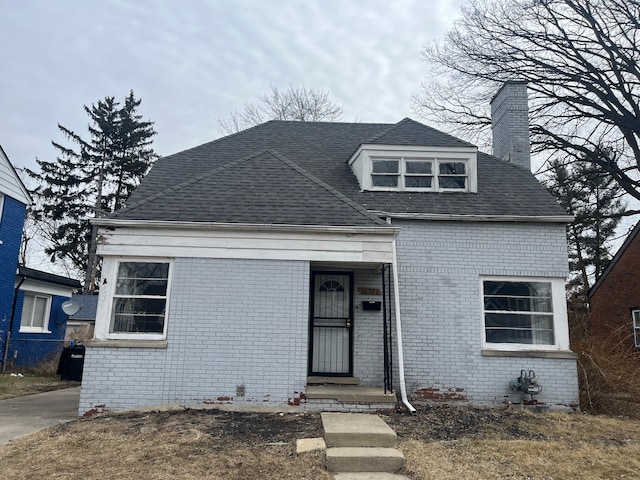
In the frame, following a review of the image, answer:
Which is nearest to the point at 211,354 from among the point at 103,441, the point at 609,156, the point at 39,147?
the point at 103,441

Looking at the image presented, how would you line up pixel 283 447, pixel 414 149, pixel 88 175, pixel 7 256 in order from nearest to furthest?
pixel 283 447, pixel 414 149, pixel 7 256, pixel 88 175

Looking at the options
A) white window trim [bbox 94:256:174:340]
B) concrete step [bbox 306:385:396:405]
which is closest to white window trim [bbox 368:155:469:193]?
concrete step [bbox 306:385:396:405]

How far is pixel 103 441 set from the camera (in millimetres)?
5957

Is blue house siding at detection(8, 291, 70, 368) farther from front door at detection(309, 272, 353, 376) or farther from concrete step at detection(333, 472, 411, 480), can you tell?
concrete step at detection(333, 472, 411, 480)

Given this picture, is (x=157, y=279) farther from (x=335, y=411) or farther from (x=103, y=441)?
(x=335, y=411)

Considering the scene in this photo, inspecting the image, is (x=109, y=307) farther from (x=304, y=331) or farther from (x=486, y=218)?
(x=486, y=218)

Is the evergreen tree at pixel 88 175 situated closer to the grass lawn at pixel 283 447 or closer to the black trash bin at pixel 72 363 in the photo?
the black trash bin at pixel 72 363

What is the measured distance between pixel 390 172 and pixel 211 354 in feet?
18.3

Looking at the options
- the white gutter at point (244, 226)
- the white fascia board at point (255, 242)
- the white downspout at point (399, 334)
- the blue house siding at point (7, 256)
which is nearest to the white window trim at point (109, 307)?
the white fascia board at point (255, 242)

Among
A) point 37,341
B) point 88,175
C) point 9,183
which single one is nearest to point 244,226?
point 9,183

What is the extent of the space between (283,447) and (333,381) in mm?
→ 2863

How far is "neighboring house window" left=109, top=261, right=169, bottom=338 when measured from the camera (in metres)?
7.89

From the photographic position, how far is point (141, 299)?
7984mm

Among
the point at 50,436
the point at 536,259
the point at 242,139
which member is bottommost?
the point at 50,436
